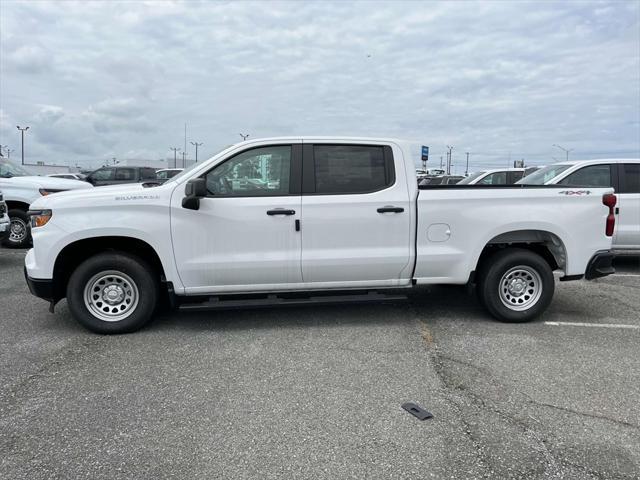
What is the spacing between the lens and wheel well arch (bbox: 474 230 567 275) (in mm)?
5559

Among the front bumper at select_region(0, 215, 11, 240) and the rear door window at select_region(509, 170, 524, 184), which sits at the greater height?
the rear door window at select_region(509, 170, 524, 184)

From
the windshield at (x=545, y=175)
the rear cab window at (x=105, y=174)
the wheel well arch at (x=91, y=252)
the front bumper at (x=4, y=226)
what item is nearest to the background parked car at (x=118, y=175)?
the rear cab window at (x=105, y=174)

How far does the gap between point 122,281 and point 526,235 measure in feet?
14.1

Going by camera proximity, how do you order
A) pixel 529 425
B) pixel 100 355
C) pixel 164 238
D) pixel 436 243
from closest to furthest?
pixel 529 425 < pixel 100 355 < pixel 164 238 < pixel 436 243

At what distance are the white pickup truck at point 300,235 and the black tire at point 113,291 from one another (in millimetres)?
11

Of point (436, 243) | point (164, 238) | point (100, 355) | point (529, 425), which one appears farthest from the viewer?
point (436, 243)

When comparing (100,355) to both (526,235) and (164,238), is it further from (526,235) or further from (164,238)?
(526,235)

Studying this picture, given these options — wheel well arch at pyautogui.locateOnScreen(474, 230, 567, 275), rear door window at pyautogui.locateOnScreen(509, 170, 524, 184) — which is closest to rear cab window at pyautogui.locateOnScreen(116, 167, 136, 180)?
rear door window at pyautogui.locateOnScreen(509, 170, 524, 184)

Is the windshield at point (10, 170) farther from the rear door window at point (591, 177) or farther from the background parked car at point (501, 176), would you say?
the background parked car at point (501, 176)

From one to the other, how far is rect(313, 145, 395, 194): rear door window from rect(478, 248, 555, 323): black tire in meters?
1.50

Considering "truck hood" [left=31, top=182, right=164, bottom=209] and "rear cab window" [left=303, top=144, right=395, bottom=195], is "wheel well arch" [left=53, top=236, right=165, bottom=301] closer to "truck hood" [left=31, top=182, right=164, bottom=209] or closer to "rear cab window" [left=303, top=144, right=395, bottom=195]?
"truck hood" [left=31, top=182, right=164, bottom=209]

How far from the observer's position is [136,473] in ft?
9.33

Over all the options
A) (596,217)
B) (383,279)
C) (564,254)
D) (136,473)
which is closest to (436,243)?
(383,279)

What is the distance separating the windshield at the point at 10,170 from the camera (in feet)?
35.5
